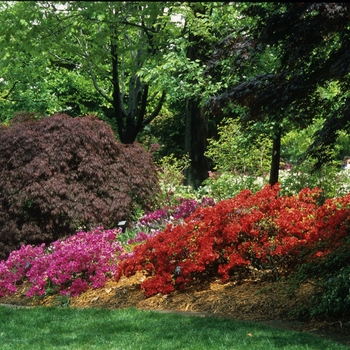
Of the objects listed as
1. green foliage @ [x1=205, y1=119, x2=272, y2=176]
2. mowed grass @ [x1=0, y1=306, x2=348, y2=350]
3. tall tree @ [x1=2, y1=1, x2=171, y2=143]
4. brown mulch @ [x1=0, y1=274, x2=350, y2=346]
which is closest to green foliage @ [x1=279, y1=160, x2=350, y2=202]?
green foliage @ [x1=205, y1=119, x2=272, y2=176]

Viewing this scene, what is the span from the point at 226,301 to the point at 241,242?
98 cm

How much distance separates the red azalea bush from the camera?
683 centimetres

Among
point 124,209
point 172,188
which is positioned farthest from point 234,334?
point 172,188

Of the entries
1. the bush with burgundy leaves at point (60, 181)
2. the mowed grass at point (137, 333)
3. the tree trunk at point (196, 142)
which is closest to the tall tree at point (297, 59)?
the mowed grass at point (137, 333)

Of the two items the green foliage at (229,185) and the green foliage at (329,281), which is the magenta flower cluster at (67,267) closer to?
the green foliage at (329,281)

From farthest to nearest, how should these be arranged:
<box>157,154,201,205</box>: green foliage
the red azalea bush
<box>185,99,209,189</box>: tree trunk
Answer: <box>185,99,209,189</box>: tree trunk < <box>157,154,201,205</box>: green foliage < the red azalea bush

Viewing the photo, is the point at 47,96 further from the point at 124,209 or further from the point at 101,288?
the point at 101,288

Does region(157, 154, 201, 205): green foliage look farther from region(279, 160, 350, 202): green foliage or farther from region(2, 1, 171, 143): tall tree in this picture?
region(2, 1, 171, 143): tall tree

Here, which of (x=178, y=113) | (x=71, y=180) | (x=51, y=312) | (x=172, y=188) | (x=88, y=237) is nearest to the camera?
(x=51, y=312)

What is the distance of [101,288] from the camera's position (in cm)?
762

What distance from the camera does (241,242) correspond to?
7230 millimetres

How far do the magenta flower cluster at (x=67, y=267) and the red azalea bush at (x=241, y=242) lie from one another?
0.42 meters

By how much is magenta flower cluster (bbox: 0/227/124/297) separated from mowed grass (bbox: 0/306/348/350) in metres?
1.04

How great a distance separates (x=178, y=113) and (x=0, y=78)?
7.75 meters
